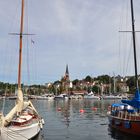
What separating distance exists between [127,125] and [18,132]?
1372 centimetres

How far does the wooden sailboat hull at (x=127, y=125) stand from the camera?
34656 millimetres

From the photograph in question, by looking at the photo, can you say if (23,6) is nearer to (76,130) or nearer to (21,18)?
(21,18)

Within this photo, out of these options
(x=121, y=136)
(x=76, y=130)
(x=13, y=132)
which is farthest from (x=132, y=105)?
(x=13, y=132)

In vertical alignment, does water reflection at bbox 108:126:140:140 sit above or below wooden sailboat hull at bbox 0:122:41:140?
below

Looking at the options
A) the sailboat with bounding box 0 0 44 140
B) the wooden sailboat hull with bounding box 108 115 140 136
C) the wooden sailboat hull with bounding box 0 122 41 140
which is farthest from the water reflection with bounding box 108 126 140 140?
the wooden sailboat hull with bounding box 0 122 41 140

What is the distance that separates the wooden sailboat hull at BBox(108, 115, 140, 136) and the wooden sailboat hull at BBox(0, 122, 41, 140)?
1007cm

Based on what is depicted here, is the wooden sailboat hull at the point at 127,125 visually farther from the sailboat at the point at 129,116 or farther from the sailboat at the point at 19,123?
the sailboat at the point at 19,123

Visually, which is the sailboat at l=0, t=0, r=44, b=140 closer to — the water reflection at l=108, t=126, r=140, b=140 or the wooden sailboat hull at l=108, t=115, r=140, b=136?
the water reflection at l=108, t=126, r=140, b=140

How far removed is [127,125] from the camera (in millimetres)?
36906

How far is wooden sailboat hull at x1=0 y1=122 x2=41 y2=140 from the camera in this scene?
1026 inches

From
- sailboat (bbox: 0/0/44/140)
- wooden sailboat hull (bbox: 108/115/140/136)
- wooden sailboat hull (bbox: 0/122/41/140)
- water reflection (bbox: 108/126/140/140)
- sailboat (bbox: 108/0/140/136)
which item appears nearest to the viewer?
wooden sailboat hull (bbox: 0/122/41/140)

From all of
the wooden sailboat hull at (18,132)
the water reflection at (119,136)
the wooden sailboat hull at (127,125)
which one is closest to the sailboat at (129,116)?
the wooden sailboat hull at (127,125)

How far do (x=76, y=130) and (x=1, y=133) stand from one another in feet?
68.8

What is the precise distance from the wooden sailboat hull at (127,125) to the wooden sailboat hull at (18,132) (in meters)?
10.1
